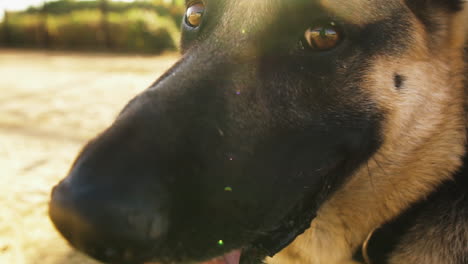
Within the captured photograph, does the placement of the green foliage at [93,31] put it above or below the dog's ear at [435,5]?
below

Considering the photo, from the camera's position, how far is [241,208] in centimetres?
138

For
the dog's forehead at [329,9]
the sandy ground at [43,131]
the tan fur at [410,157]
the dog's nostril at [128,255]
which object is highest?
the dog's forehead at [329,9]

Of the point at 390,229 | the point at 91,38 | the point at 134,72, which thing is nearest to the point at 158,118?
the point at 390,229

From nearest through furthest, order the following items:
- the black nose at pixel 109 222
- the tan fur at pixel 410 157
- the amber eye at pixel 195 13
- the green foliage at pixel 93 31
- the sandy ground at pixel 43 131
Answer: the black nose at pixel 109 222
the tan fur at pixel 410 157
the amber eye at pixel 195 13
the sandy ground at pixel 43 131
the green foliage at pixel 93 31

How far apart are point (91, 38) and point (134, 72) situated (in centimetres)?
770

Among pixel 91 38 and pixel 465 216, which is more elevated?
pixel 465 216

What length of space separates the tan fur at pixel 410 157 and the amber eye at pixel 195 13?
0.99 meters

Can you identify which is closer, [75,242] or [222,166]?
[75,242]

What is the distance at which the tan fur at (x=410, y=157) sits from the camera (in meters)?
1.82

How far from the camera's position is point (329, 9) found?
1.57m

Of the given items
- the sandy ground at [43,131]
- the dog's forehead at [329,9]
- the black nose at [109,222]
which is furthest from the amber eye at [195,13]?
the sandy ground at [43,131]

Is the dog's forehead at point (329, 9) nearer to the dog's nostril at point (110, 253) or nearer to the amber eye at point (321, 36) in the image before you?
the amber eye at point (321, 36)

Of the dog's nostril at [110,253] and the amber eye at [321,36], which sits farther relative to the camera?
the amber eye at [321,36]

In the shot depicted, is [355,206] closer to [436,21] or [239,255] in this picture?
[239,255]
